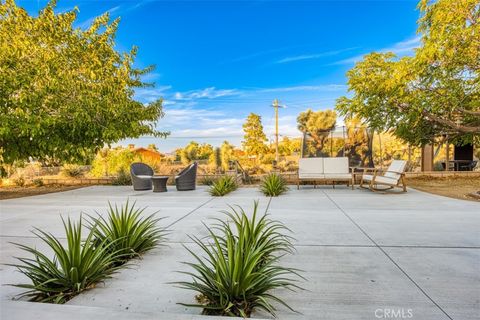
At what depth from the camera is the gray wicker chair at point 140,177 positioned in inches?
341

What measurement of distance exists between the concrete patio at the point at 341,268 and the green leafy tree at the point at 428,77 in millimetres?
3512

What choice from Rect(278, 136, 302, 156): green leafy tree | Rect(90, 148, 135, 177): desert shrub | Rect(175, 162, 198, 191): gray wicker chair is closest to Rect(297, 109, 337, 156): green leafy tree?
Rect(278, 136, 302, 156): green leafy tree

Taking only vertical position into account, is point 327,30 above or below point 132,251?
above

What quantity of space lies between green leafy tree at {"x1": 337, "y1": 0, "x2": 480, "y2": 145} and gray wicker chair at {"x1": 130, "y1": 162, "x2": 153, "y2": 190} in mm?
6534

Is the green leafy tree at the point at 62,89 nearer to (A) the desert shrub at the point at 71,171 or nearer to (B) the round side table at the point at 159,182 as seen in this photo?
(B) the round side table at the point at 159,182

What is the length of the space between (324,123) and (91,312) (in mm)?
25150

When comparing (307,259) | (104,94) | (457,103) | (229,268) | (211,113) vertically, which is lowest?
(307,259)

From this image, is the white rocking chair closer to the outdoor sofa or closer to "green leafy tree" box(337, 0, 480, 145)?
the outdoor sofa

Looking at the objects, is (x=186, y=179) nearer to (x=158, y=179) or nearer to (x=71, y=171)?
(x=158, y=179)

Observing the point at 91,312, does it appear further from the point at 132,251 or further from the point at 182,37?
the point at 182,37

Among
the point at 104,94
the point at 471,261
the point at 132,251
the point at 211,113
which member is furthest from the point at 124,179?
the point at 211,113

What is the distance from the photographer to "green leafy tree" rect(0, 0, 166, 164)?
664cm

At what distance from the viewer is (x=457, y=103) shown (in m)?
7.25

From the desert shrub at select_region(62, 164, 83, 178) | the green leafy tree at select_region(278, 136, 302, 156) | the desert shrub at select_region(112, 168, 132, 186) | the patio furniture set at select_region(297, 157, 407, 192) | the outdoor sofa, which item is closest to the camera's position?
the patio furniture set at select_region(297, 157, 407, 192)
